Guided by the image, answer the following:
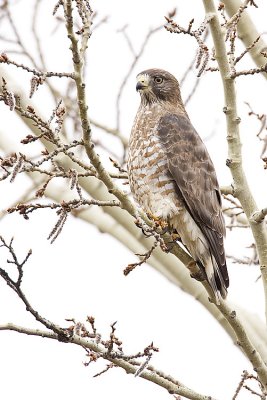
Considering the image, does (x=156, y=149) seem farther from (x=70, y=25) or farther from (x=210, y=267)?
A: (x=70, y=25)

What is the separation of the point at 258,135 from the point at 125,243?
100 inches

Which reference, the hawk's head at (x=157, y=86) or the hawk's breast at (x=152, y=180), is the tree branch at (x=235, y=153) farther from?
the hawk's head at (x=157, y=86)

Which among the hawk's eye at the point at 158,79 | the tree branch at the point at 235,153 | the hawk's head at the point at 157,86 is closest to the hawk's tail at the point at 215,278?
the tree branch at the point at 235,153

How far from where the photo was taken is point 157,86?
663cm

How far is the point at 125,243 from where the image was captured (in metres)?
7.80

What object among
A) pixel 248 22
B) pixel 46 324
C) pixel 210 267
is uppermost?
pixel 248 22

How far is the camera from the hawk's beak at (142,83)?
649 cm

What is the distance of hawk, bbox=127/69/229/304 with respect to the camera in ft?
18.0

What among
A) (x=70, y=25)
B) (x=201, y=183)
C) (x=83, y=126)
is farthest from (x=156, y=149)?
(x=70, y=25)

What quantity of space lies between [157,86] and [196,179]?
4.03ft

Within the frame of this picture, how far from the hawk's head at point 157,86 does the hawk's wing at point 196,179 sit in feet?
1.75

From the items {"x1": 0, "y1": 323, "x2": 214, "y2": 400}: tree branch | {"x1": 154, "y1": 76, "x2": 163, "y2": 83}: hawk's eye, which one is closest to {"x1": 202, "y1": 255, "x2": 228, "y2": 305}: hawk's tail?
{"x1": 0, "y1": 323, "x2": 214, "y2": 400}: tree branch

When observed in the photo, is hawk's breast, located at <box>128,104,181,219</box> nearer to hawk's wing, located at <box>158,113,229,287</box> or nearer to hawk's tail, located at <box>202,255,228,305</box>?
hawk's wing, located at <box>158,113,229,287</box>

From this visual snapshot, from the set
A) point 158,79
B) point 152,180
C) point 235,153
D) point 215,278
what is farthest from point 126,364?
point 158,79
